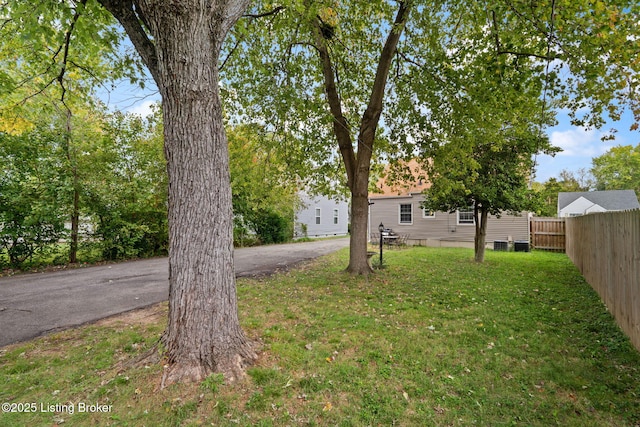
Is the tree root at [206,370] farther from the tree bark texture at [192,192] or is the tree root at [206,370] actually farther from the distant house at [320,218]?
the distant house at [320,218]

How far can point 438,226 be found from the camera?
17625mm

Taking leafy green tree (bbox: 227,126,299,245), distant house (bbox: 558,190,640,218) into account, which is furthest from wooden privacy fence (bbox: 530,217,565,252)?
distant house (bbox: 558,190,640,218)

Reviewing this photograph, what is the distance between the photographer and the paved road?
4742 millimetres

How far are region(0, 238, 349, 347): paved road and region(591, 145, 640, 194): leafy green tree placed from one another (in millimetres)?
49613

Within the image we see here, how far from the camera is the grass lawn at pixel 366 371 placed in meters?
2.55

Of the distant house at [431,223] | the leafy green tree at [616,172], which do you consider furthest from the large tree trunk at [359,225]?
the leafy green tree at [616,172]

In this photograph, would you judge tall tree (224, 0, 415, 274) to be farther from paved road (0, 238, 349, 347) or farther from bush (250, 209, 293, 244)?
bush (250, 209, 293, 244)

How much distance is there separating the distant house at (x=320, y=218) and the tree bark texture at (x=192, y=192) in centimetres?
1815

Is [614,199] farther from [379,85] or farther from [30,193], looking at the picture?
[30,193]

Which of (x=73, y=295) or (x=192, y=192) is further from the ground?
(x=192, y=192)

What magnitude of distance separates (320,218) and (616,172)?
43.5 m

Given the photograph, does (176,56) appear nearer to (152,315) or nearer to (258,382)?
(258,382)

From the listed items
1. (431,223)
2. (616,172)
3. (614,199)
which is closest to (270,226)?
(431,223)

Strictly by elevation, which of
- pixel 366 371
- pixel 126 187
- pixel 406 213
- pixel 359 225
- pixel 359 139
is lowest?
pixel 366 371
